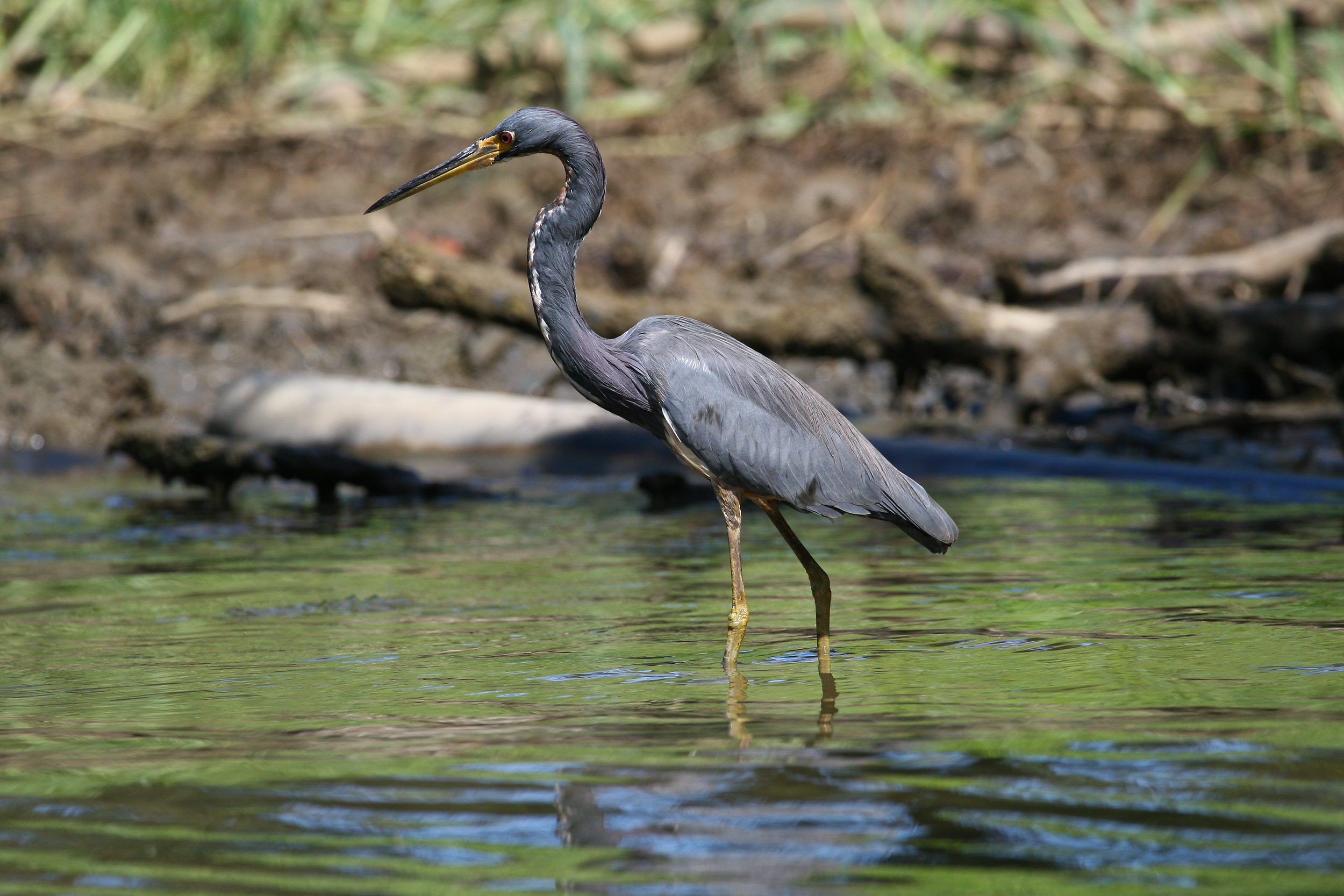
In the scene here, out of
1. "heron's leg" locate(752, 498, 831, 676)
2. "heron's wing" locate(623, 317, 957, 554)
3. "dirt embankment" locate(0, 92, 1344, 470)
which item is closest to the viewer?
"heron's leg" locate(752, 498, 831, 676)

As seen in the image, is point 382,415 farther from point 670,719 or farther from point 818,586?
point 670,719

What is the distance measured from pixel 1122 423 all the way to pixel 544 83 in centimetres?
661

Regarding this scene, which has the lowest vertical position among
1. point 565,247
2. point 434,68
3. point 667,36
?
point 565,247

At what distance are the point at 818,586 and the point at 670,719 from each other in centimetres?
92

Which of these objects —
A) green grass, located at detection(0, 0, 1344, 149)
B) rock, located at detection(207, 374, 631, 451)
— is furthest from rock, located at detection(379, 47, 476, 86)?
rock, located at detection(207, 374, 631, 451)

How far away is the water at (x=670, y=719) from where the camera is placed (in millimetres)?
2789

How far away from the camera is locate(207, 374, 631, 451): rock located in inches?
356

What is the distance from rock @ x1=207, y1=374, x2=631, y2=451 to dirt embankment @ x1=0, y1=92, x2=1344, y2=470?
1.75 ft

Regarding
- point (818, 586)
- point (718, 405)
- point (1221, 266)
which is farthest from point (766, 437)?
point (1221, 266)

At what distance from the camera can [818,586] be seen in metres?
4.53

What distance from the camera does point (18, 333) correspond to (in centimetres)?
1104

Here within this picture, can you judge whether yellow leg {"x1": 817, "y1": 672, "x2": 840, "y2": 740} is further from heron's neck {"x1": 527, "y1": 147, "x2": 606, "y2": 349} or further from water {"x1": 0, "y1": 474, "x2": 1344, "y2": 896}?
heron's neck {"x1": 527, "y1": 147, "x2": 606, "y2": 349}

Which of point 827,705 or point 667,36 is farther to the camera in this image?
point 667,36

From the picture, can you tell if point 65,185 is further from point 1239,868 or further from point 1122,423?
point 1239,868
